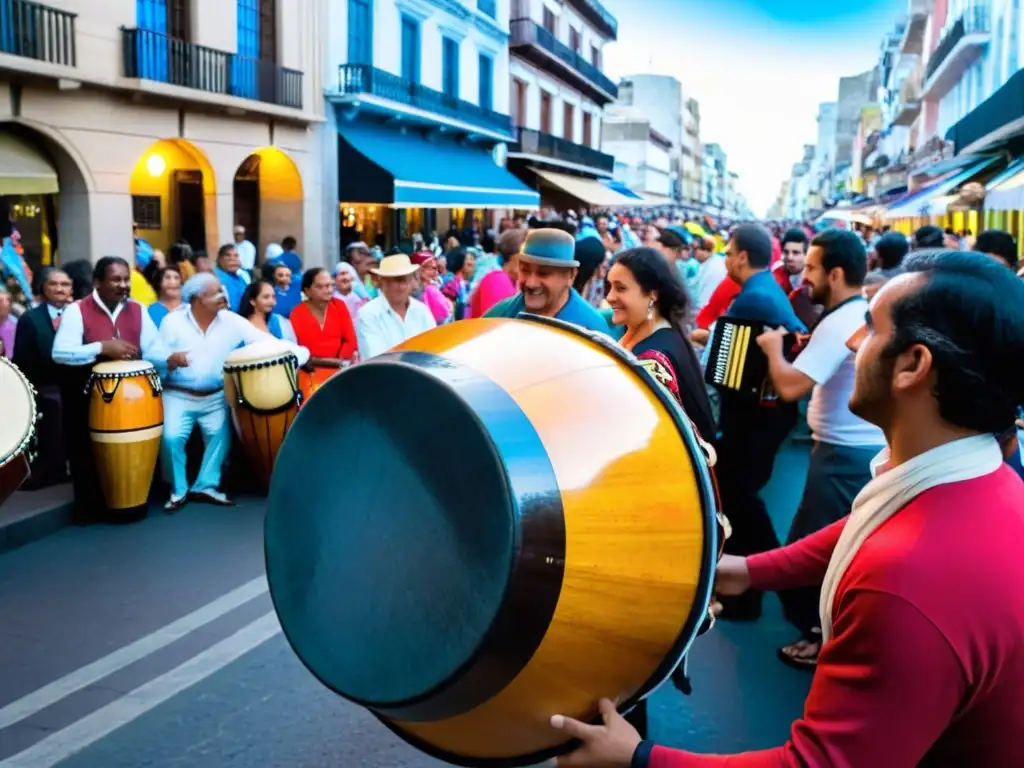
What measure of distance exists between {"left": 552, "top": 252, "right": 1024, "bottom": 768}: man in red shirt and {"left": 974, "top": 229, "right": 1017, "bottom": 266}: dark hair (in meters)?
6.61

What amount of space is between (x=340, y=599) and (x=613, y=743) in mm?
518

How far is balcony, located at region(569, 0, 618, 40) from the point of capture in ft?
142

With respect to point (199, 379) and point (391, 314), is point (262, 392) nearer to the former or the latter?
point (199, 379)

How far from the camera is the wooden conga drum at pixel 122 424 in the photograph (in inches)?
256

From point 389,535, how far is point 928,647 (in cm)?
85

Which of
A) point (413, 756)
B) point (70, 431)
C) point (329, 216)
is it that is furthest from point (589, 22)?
point (413, 756)

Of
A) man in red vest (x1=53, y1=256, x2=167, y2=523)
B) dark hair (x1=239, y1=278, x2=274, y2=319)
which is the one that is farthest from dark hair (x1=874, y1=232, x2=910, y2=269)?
man in red vest (x1=53, y1=256, x2=167, y2=523)

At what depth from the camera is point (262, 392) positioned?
7055mm

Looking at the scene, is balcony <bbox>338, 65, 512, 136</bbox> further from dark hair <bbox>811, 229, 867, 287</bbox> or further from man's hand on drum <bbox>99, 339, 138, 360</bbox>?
dark hair <bbox>811, 229, 867, 287</bbox>

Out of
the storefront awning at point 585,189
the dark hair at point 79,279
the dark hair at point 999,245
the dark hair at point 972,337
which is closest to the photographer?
the dark hair at point 972,337

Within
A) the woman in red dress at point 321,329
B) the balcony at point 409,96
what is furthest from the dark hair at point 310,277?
the balcony at point 409,96

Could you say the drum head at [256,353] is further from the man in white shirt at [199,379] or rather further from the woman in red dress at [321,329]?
the woman in red dress at [321,329]

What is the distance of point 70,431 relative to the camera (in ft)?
21.9

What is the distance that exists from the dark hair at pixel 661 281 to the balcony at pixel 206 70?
13.8 meters
